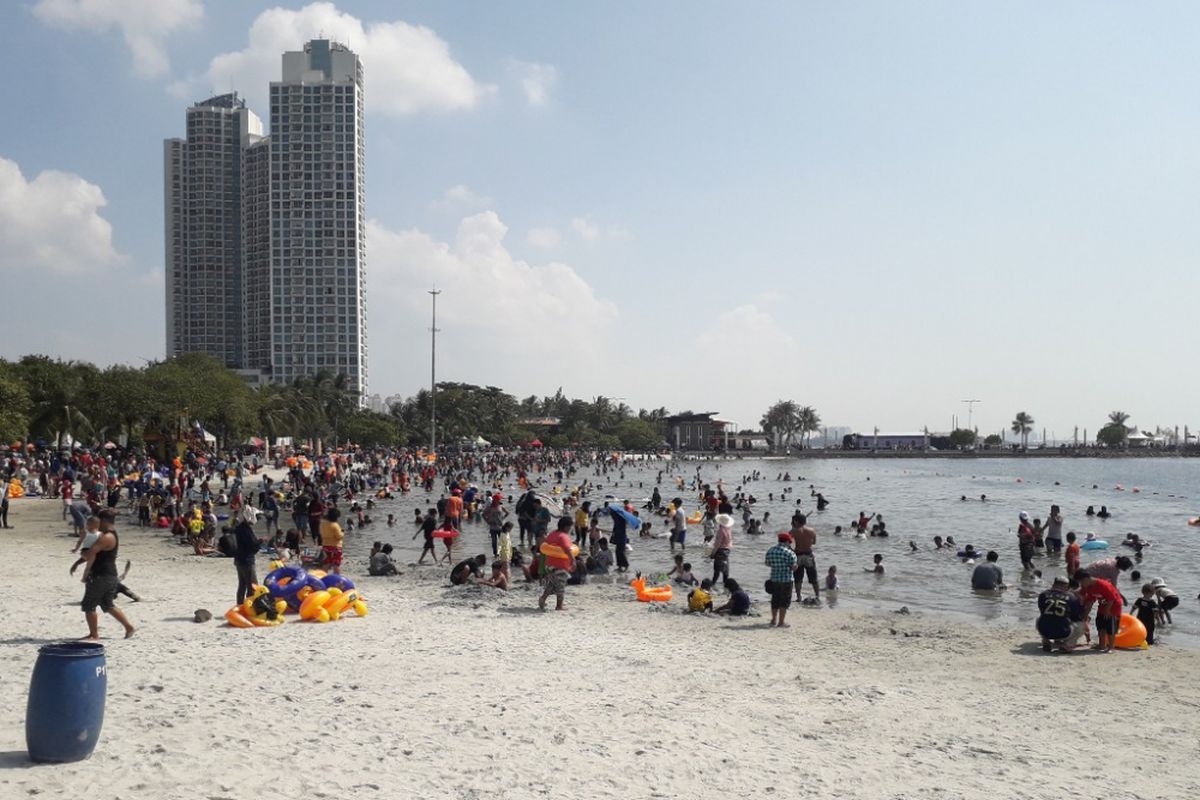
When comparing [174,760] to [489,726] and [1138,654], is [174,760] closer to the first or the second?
[489,726]

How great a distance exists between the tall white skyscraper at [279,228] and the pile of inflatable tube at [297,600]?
119 metres

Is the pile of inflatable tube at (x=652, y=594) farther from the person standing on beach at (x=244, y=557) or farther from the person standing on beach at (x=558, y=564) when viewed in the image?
the person standing on beach at (x=244, y=557)

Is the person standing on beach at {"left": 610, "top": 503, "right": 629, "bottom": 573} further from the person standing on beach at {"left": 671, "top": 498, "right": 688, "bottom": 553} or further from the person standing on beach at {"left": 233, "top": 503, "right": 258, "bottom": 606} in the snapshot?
the person standing on beach at {"left": 233, "top": 503, "right": 258, "bottom": 606}

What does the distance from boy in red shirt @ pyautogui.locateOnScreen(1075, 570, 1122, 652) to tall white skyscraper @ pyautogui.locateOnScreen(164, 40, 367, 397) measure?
12284 centimetres

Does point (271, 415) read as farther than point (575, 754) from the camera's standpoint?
Yes

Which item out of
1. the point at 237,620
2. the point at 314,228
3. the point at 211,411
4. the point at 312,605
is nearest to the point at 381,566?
the point at 312,605

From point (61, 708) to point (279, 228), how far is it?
135579 millimetres

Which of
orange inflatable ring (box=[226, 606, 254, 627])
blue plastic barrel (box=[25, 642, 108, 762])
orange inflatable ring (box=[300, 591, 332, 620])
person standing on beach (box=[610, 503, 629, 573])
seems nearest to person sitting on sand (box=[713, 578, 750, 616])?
person standing on beach (box=[610, 503, 629, 573])

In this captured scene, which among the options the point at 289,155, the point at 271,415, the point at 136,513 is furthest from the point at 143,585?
the point at 289,155

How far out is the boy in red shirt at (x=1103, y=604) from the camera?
11055 millimetres

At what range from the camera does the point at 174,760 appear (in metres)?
5.89

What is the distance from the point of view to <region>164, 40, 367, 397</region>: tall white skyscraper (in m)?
131

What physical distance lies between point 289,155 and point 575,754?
451 feet

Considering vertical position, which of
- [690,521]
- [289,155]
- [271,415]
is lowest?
[690,521]
